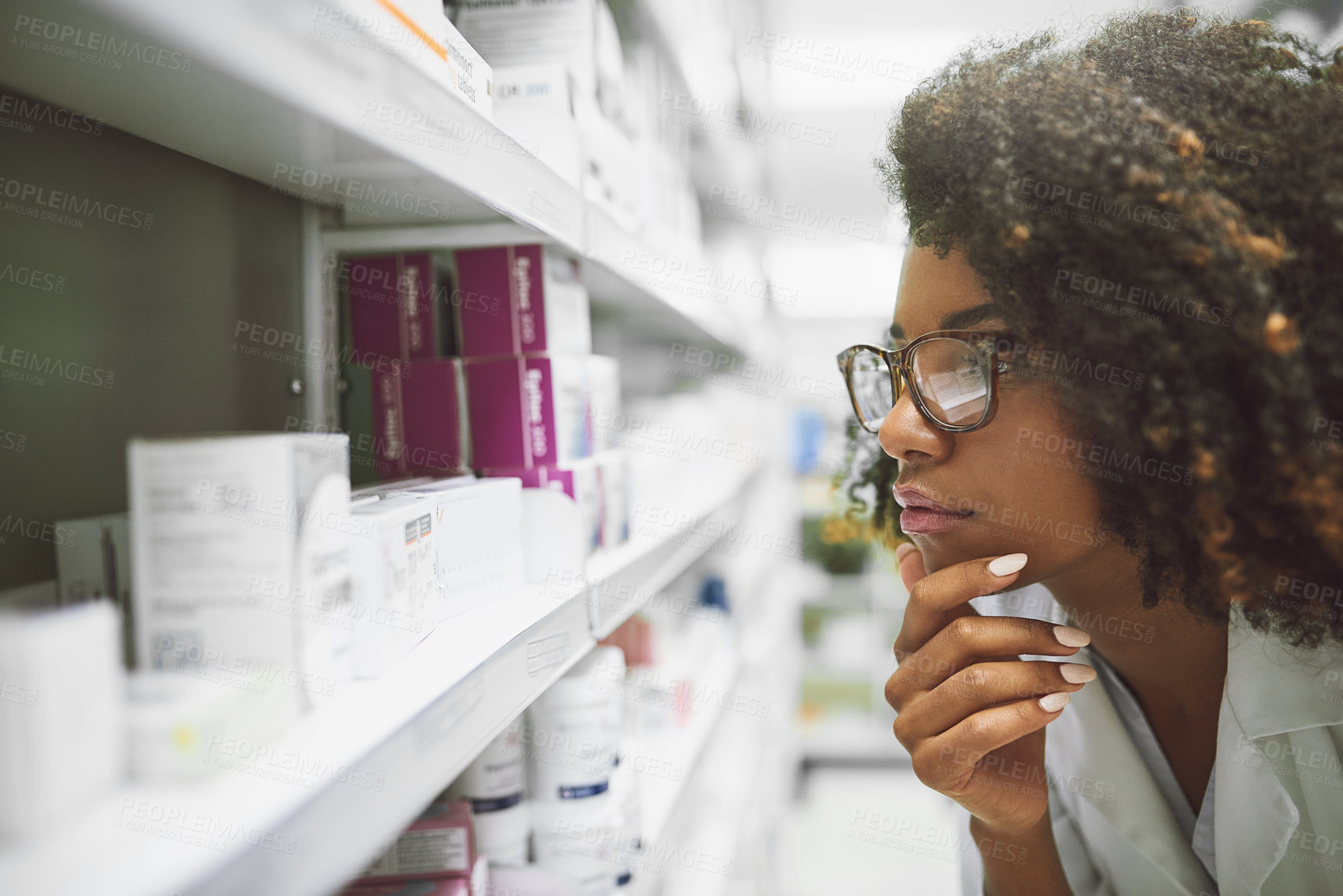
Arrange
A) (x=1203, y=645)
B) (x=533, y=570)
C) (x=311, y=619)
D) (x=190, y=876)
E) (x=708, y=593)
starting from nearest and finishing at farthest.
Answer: (x=190, y=876) → (x=311, y=619) → (x=533, y=570) → (x=1203, y=645) → (x=708, y=593)

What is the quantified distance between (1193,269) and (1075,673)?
0.47 meters

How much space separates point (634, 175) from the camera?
1514mm

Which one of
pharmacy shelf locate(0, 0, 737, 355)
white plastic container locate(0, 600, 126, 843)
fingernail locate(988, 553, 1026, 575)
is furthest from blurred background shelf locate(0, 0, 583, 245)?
fingernail locate(988, 553, 1026, 575)

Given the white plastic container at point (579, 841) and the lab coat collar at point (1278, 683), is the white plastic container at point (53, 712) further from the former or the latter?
the lab coat collar at point (1278, 683)

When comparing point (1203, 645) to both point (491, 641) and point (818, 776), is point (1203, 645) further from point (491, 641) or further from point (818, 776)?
point (818, 776)

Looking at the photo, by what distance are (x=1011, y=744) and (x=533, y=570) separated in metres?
0.72

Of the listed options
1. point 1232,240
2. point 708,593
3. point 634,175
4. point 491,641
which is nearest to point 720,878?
point 708,593

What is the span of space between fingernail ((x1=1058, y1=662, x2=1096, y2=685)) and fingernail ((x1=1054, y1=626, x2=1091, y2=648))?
0.09ft

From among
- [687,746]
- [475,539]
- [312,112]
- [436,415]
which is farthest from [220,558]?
[687,746]

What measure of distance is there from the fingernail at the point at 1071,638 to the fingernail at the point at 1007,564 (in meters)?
0.09

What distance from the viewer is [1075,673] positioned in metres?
0.94

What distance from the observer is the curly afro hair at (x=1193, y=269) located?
0.74 metres

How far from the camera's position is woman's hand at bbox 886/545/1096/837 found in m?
0.95

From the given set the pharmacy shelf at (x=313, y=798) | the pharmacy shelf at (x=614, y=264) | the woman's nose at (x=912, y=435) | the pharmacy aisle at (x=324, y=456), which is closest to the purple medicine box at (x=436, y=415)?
the pharmacy aisle at (x=324, y=456)
